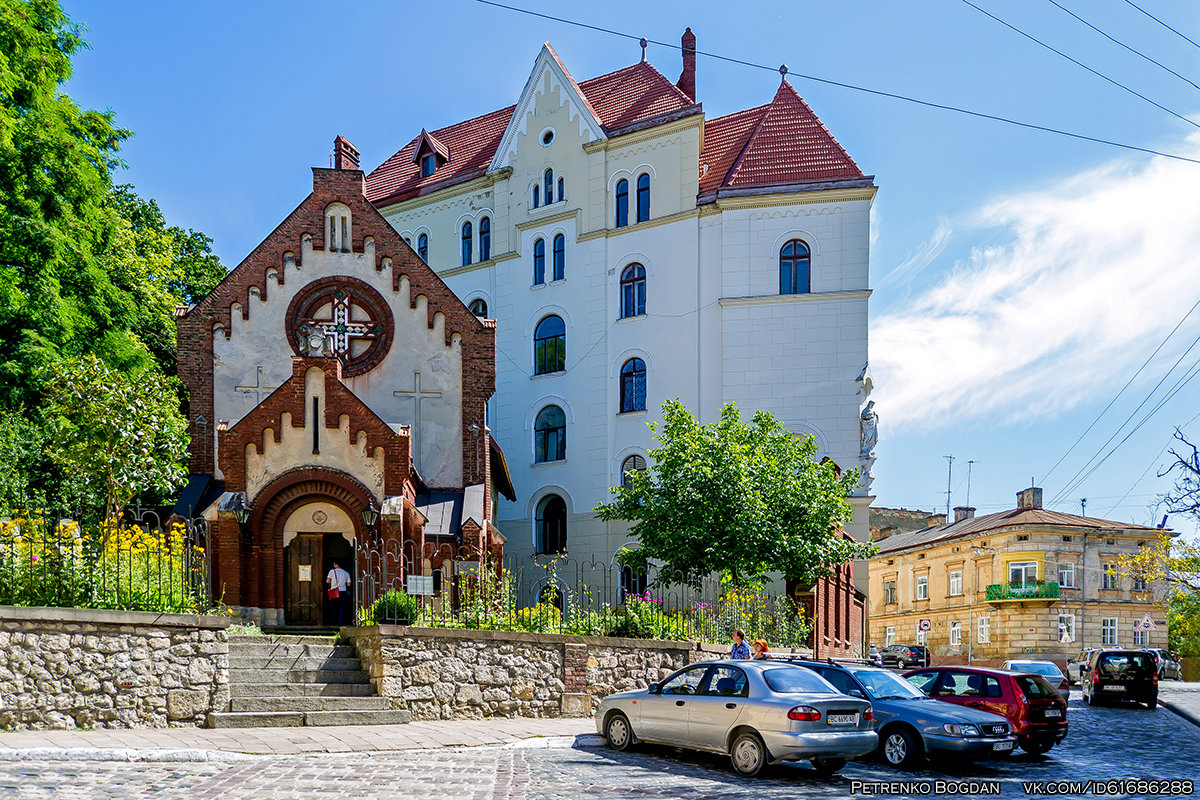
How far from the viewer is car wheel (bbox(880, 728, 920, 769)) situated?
Answer: 1388 cm

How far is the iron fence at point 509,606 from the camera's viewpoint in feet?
59.4

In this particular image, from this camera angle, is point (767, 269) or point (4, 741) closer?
point (4, 741)

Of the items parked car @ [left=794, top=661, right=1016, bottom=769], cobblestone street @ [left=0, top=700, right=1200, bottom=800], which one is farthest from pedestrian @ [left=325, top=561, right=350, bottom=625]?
parked car @ [left=794, top=661, right=1016, bottom=769]

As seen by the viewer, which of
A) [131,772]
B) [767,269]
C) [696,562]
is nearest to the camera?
[131,772]

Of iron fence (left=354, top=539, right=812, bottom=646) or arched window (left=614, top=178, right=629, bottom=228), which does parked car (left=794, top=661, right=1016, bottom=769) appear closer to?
iron fence (left=354, top=539, right=812, bottom=646)

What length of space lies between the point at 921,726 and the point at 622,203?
90.3ft

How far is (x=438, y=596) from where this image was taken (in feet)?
83.7

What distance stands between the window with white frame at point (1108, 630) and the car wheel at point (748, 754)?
165ft

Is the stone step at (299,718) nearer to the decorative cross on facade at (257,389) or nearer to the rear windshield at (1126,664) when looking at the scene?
the decorative cross on facade at (257,389)

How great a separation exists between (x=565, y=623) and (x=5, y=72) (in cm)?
1776

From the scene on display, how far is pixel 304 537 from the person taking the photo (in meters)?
25.2

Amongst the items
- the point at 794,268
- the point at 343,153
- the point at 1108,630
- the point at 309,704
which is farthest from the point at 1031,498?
the point at 309,704

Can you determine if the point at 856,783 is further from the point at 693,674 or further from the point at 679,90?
the point at 679,90

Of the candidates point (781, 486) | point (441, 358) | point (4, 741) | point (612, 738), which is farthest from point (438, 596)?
point (4, 741)
